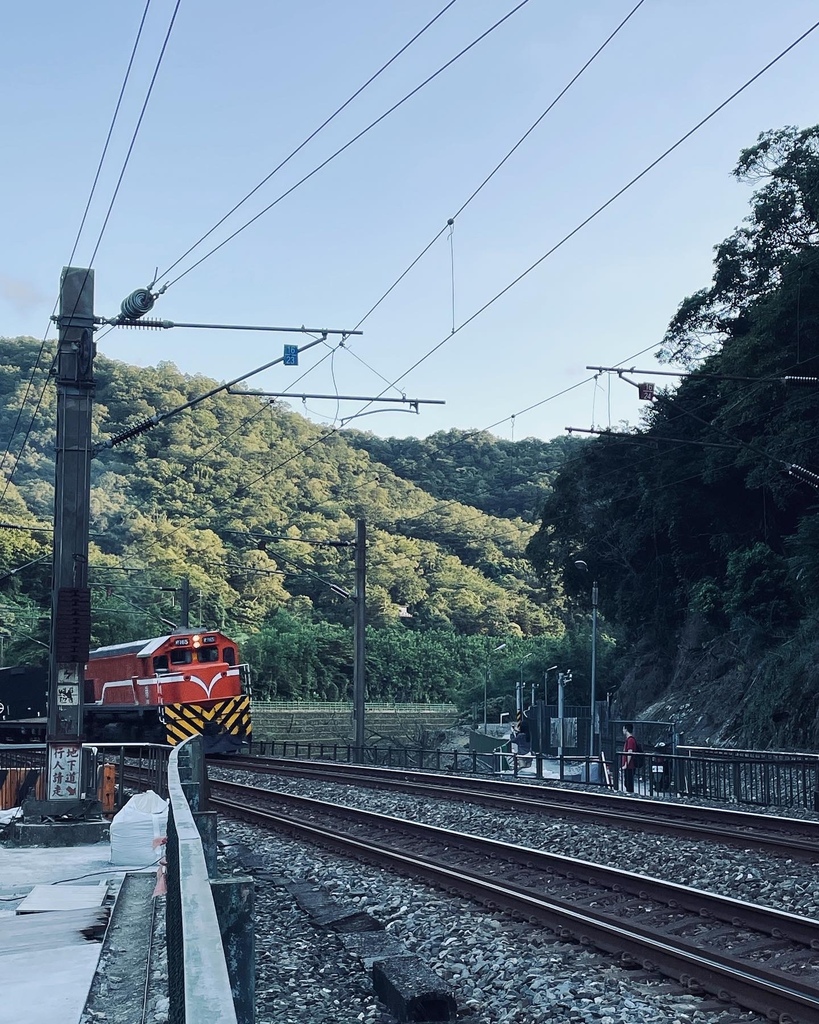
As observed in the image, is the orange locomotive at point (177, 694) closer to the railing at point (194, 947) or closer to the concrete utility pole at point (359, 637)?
the concrete utility pole at point (359, 637)

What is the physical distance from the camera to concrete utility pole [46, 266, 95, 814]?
14727 mm

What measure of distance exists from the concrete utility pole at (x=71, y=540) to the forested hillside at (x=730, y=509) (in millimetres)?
23364

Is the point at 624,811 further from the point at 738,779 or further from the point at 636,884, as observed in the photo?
the point at 636,884

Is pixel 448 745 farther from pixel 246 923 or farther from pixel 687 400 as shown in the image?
pixel 246 923

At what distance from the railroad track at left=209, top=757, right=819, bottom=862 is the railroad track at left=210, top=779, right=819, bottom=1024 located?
2.77 meters

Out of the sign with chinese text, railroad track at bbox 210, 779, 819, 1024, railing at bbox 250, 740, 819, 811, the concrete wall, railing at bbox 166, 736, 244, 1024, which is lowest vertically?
the concrete wall

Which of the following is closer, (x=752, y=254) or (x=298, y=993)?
(x=298, y=993)

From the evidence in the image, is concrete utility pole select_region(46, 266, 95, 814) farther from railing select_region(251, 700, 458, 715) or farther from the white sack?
railing select_region(251, 700, 458, 715)

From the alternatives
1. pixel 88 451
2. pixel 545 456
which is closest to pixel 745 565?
pixel 88 451

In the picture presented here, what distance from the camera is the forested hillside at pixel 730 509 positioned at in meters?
37.3

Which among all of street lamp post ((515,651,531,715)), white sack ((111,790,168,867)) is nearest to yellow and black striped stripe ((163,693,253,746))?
street lamp post ((515,651,531,715))

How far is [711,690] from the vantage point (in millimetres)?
45344

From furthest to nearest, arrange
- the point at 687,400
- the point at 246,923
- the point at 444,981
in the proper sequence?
1. the point at 687,400
2. the point at 444,981
3. the point at 246,923

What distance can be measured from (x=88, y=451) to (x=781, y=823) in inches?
419
